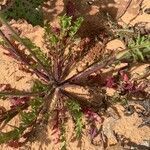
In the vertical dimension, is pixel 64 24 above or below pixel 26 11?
below

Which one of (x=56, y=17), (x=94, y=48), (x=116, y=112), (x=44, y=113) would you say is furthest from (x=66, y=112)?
(x=56, y=17)

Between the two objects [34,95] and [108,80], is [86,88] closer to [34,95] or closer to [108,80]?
[108,80]

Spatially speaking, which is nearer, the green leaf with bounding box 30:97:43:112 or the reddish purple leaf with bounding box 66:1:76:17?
the green leaf with bounding box 30:97:43:112

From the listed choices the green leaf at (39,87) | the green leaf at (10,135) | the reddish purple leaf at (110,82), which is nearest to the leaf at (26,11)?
the green leaf at (39,87)

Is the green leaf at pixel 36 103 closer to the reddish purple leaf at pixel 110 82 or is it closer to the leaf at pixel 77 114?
the leaf at pixel 77 114

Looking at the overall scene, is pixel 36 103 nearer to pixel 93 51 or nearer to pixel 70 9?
pixel 93 51

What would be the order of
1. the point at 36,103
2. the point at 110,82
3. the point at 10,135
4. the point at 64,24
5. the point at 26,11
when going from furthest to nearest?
1. the point at 26,11
2. the point at 110,82
3. the point at 64,24
4. the point at 36,103
5. the point at 10,135

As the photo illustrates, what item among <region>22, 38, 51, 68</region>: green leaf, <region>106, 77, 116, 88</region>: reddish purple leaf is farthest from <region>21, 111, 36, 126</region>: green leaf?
<region>106, 77, 116, 88</region>: reddish purple leaf

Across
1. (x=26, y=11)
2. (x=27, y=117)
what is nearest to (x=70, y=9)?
(x=26, y=11)

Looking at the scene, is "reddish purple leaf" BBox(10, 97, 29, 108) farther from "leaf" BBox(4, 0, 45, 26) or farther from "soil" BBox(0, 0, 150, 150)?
"leaf" BBox(4, 0, 45, 26)
